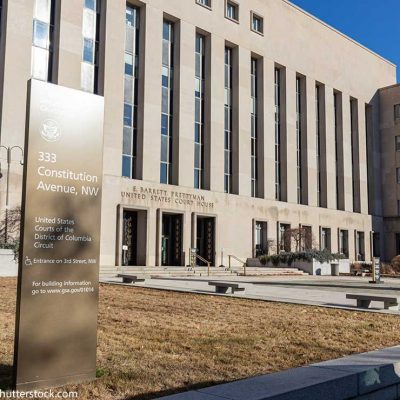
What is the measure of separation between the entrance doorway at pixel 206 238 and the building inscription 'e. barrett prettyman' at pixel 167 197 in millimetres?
1398

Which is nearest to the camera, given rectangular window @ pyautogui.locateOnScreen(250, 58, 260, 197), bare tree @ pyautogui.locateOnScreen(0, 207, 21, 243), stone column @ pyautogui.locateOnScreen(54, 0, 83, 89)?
bare tree @ pyautogui.locateOnScreen(0, 207, 21, 243)

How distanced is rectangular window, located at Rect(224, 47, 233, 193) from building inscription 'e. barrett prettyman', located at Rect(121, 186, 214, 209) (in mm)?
3675

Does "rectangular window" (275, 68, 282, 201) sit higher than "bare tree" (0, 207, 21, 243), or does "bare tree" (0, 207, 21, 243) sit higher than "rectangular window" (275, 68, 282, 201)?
"rectangular window" (275, 68, 282, 201)

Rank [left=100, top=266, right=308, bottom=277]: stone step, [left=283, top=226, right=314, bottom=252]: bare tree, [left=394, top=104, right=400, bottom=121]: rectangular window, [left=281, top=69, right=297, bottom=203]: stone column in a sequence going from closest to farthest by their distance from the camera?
[left=100, top=266, right=308, bottom=277]: stone step
[left=283, top=226, right=314, bottom=252]: bare tree
[left=281, top=69, right=297, bottom=203]: stone column
[left=394, top=104, right=400, bottom=121]: rectangular window

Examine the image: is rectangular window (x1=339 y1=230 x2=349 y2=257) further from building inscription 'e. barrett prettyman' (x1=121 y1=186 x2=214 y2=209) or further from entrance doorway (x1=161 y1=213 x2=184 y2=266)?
entrance doorway (x1=161 y1=213 x2=184 y2=266)

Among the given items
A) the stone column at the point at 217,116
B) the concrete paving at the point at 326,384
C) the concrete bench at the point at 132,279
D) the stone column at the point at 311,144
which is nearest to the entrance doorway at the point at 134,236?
the stone column at the point at 217,116

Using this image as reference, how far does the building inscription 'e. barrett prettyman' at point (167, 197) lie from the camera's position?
108ft

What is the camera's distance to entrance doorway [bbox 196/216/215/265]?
37344 millimetres

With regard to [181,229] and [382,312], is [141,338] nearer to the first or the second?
[382,312]

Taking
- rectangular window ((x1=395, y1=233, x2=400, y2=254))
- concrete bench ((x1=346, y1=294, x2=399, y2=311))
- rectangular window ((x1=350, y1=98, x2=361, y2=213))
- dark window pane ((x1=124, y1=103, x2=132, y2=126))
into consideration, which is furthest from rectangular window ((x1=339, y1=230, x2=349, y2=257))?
concrete bench ((x1=346, y1=294, x2=399, y2=311))

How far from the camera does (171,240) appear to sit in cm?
3650

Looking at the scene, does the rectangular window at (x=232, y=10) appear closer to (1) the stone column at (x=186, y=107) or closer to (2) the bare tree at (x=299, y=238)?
(1) the stone column at (x=186, y=107)

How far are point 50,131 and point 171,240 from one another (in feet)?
104

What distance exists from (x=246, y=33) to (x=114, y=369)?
3979 centimetres
